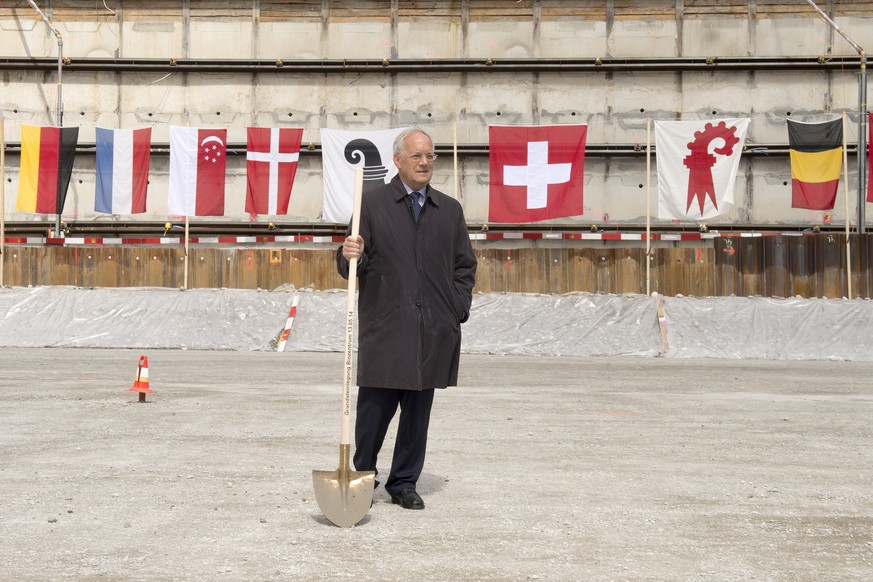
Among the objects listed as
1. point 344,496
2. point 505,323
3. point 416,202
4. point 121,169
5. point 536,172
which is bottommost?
point 344,496

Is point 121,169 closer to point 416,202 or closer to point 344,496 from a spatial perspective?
point 416,202

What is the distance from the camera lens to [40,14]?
3027cm

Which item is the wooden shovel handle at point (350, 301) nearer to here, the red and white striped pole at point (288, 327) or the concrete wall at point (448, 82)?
the red and white striped pole at point (288, 327)

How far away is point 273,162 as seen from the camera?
2473 centimetres

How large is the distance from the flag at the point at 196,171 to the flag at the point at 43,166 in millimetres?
2521

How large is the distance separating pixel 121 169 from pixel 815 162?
14202mm

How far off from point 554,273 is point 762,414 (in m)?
14.3

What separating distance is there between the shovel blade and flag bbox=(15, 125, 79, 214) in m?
20.6

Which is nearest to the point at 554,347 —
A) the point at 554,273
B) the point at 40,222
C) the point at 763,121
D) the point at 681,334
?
the point at 681,334

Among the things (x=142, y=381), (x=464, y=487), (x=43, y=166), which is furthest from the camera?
(x=43, y=166)

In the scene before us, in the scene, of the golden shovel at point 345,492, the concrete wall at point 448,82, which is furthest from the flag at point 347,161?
the golden shovel at point 345,492

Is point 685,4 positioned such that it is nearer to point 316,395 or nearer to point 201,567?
point 316,395

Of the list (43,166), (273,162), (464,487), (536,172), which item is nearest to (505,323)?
(536,172)

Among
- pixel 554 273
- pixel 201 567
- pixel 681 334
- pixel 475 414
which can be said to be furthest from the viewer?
pixel 554 273
